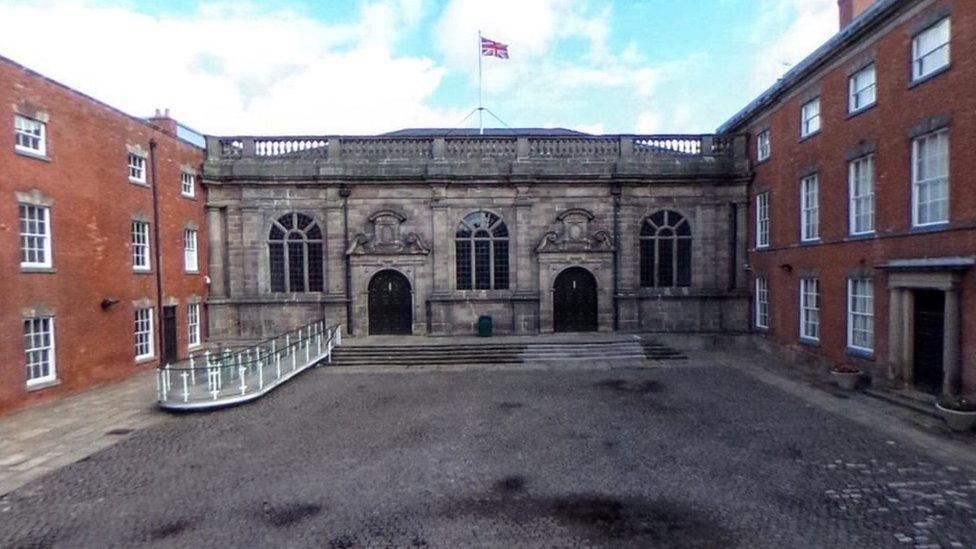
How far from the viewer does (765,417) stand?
1085 cm

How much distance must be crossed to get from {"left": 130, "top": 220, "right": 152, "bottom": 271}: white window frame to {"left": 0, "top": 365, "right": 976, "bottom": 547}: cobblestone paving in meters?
7.65

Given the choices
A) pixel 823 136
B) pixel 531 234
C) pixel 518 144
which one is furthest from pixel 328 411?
pixel 823 136

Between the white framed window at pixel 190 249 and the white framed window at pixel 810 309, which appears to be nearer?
the white framed window at pixel 810 309

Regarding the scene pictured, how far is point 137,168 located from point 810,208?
23355mm

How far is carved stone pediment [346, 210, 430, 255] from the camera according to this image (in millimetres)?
20109

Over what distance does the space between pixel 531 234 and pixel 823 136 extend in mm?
10934

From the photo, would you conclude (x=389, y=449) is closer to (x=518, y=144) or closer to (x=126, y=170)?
(x=126, y=170)

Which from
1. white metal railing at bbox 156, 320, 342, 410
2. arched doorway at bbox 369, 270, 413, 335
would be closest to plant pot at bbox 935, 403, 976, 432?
white metal railing at bbox 156, 320, 342, 410

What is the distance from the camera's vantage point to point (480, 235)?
20.8 metres

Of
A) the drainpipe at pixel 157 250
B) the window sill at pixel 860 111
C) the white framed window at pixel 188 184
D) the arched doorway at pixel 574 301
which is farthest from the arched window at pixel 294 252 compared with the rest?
the window sill at pixel 860 111

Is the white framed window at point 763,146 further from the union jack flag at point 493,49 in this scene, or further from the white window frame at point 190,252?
the white window frame at point 190,252

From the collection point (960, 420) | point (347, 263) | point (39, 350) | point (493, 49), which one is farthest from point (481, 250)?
point (960, 420)

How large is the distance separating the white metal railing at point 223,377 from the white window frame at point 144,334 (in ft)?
8.32

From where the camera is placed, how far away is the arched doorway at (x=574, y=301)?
2080 centimetres
